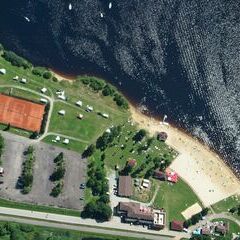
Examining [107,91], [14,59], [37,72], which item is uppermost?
[14,59]

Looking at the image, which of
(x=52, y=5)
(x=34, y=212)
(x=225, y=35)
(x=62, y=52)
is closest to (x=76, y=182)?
(x=34, y=212)

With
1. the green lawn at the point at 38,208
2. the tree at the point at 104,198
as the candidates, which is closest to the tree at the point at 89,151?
the tree at the point at 104,198

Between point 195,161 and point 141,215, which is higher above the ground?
point 195,161

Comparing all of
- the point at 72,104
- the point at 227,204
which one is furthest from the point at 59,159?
the point at 227,204

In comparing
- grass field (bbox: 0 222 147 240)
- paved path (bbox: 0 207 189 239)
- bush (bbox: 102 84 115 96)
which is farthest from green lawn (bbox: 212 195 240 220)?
bush (bbox: 102 84 115 96)

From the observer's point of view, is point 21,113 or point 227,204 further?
point 227,204

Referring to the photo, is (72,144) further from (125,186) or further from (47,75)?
(47,75)
